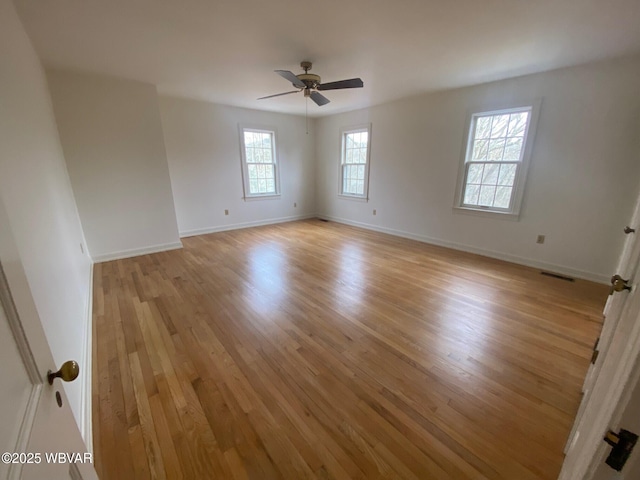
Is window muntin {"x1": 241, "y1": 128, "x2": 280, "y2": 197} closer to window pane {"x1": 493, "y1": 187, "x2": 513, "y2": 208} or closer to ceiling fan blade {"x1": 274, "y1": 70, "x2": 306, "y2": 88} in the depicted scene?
ceiling fan blade {"x1": 274, "y1": 70, "x2": 306, "y2": 88}

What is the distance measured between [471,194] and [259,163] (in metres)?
4.27

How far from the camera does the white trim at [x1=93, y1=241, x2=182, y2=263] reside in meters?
3.84

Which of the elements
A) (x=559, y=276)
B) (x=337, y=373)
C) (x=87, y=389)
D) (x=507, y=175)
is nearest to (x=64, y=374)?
(x=87, y=389)

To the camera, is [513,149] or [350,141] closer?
[513,149]

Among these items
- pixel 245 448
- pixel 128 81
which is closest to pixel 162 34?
pixel 128 81

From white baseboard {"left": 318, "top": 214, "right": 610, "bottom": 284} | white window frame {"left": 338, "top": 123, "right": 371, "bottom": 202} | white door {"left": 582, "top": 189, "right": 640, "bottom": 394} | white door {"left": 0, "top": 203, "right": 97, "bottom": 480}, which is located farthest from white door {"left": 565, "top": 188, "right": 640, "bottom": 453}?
white window frame {"left": 338, "top": 123, "right": 371, "bottom": 202}

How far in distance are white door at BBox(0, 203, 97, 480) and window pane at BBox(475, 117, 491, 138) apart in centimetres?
480

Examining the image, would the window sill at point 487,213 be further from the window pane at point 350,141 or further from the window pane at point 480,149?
the window pane at point 350,141

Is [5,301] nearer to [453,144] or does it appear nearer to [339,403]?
[339,403]

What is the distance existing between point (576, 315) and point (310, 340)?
250 centimetres

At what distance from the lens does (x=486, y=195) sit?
3.97m

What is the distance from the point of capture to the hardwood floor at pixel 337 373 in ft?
4.17

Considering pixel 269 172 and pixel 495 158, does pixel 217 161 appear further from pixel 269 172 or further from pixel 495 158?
pixel 495 158

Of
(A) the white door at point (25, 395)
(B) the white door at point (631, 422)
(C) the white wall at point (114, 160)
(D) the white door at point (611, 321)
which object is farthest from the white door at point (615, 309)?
(C) the white wall at point (114, 160)
